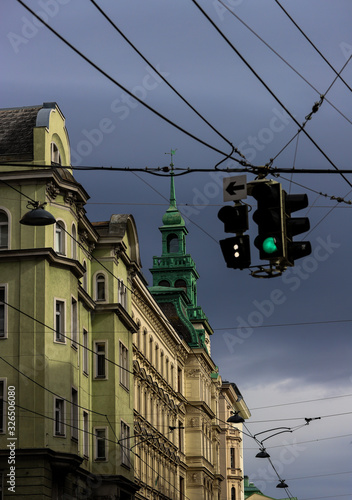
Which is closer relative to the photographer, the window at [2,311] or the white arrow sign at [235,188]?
the white arrow sign at [235,188]

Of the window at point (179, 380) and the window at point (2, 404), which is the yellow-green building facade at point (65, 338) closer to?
the window at point (2, 404)

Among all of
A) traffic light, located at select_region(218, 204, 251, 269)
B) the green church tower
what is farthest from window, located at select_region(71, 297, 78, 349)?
the green church tower

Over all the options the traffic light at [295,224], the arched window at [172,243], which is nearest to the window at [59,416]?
the traffic light at [295,224]

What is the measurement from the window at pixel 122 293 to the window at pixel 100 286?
97 cm

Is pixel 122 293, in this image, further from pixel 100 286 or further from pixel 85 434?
pixel 85 434

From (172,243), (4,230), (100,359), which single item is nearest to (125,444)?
(100,359)

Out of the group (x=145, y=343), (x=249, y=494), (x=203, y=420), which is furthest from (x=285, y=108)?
(x=249, y=494)

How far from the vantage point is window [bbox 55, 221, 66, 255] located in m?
41.5

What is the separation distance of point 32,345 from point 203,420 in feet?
144

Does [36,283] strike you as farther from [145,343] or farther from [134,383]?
[145,343]

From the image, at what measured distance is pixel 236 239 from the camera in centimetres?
1684

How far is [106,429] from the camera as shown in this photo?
46125mm

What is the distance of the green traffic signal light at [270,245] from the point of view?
16219mm

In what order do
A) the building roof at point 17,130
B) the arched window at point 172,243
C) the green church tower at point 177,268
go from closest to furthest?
the building roof at point 17,130
the green church tower at point 177,268
the arched window at point 172,243
